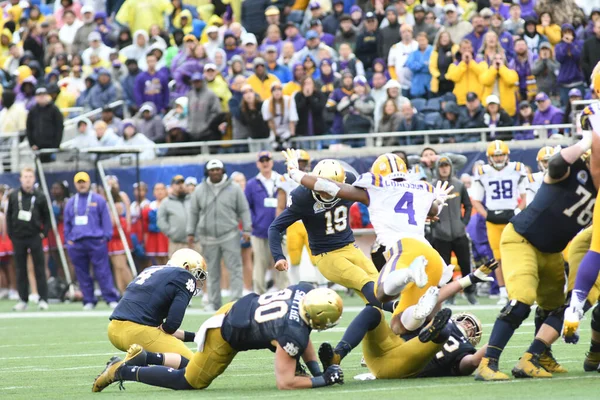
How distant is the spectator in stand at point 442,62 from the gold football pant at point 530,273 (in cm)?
1128

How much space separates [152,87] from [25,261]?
18.3ft

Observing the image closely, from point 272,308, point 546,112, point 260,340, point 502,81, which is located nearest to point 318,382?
point 260,340

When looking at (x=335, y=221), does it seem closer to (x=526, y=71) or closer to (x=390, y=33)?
(x=526, y=71)

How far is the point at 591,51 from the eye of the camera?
17.9 metres

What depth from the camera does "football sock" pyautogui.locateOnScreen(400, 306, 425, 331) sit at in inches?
328

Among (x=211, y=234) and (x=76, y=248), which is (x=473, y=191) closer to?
(x=211, y=234)

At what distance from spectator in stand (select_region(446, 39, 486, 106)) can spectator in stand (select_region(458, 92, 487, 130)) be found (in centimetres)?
34

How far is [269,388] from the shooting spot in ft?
26.8

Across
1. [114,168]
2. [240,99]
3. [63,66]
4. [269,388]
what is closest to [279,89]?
[240,99]

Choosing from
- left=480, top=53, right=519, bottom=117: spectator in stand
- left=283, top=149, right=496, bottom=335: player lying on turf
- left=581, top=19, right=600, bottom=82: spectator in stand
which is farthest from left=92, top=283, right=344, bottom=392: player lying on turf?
left=480, top=53, right=519, bottom=117: spectator in stand

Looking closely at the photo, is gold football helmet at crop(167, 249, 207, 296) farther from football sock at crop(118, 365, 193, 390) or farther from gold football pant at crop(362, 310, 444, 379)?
gold football pant at crop(362, 310, 444, 379)

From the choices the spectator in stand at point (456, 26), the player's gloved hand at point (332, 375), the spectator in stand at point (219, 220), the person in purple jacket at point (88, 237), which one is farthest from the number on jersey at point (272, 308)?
the spectator in stand at point (456, 26)

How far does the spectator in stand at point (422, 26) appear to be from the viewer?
20.2 m

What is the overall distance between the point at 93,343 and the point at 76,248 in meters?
5.17
